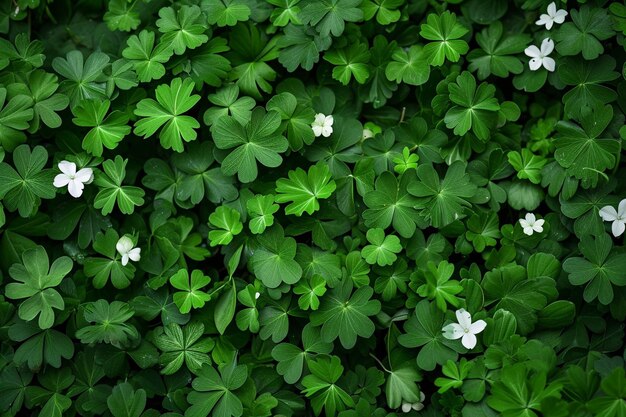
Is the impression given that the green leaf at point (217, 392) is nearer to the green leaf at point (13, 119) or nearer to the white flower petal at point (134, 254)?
the white flower petal at point (134, 254)

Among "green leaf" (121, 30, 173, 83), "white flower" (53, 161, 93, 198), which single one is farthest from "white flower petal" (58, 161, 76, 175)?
"green leaf" (121, 30, 173, 83)

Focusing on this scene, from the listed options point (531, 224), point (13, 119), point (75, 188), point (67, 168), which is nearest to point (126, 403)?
point (75, 188)

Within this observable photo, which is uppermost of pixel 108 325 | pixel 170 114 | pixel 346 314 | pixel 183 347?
pixel 170 114

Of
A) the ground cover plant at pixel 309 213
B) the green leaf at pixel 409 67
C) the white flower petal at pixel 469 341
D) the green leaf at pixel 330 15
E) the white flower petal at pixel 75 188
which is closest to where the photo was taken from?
the white flower petal at pixel 469 341

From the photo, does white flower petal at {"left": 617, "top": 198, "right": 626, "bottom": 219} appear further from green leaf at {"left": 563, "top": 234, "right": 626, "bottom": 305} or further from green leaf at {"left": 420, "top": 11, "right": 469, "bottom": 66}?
Result: green leaf at {"left": 420, "top": 11, "right": 469, "bottom": 66}

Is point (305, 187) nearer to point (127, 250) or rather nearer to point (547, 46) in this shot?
point (127, 250)

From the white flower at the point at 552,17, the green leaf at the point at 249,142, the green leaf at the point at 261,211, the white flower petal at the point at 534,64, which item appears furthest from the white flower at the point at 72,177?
the white flower at the point at 552,17
